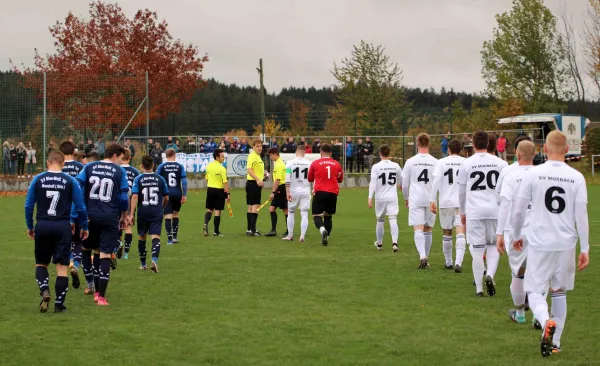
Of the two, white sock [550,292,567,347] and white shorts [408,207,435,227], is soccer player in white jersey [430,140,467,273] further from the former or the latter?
white sock [550,292,567,347]

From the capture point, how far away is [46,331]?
8945mm

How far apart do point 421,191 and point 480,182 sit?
9.85 ft

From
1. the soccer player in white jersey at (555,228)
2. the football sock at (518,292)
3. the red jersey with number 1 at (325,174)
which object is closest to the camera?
the soccer player in white jersey at (555,228)

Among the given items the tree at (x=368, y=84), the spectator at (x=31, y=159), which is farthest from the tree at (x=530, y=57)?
the spectator at (x=31, y=159)

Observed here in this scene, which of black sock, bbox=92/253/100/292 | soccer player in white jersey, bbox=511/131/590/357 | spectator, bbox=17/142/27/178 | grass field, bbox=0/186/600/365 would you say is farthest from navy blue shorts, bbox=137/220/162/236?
spectator, bbox=17/142/27/178

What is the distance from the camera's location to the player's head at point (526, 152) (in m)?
9.53

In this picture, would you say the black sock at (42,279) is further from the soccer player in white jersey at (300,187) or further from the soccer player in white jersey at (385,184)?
the soccer player in white jersey at (300,187)

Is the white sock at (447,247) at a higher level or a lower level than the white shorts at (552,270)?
lower

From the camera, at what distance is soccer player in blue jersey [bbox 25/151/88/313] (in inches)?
393

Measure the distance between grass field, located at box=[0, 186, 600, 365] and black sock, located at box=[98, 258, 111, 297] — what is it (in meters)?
0.34

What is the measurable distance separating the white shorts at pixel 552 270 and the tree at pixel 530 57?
174ft

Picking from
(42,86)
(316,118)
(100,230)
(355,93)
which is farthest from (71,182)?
(355,93)

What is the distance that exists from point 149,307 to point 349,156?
31.0 metres

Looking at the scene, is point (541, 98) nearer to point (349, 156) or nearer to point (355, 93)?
point (355, 93)
